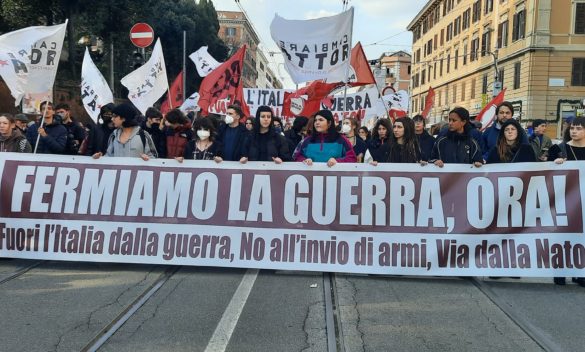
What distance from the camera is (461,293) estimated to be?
18.6 ft

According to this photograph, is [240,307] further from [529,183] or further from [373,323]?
[529,183]

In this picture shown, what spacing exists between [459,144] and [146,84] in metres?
6.38

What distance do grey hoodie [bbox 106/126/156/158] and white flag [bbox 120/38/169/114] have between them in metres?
3.73

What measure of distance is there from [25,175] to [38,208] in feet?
1.48

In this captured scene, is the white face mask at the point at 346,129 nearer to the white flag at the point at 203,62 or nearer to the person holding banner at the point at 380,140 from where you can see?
the person holding banner at the point at 380,140

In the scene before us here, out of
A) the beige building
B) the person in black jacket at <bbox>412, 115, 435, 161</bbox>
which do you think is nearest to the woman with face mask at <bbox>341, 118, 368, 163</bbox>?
the person in black jacket at <bbox>412, 115, 435, 161</bbox>

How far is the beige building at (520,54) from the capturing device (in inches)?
1658

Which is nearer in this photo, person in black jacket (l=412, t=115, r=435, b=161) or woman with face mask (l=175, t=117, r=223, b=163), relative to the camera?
woman with face mask (l=175, t=117, r=223, b=163)

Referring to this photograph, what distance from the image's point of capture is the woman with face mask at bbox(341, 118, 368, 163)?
950 cm

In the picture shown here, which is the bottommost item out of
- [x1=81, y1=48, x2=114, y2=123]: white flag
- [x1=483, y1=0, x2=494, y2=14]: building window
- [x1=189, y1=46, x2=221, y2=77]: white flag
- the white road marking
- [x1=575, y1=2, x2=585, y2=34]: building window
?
the white road marking

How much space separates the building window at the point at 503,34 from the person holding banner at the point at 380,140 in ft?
144

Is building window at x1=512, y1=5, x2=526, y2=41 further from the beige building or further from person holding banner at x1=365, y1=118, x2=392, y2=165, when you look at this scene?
person holding banner at x1=365, y1=118, x2=392, y2=165

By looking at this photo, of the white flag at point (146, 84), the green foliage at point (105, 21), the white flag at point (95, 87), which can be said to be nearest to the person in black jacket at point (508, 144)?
the white flag at point (146, 84)

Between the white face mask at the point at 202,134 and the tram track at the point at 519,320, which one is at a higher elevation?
the white face mask at the point at 202,134
